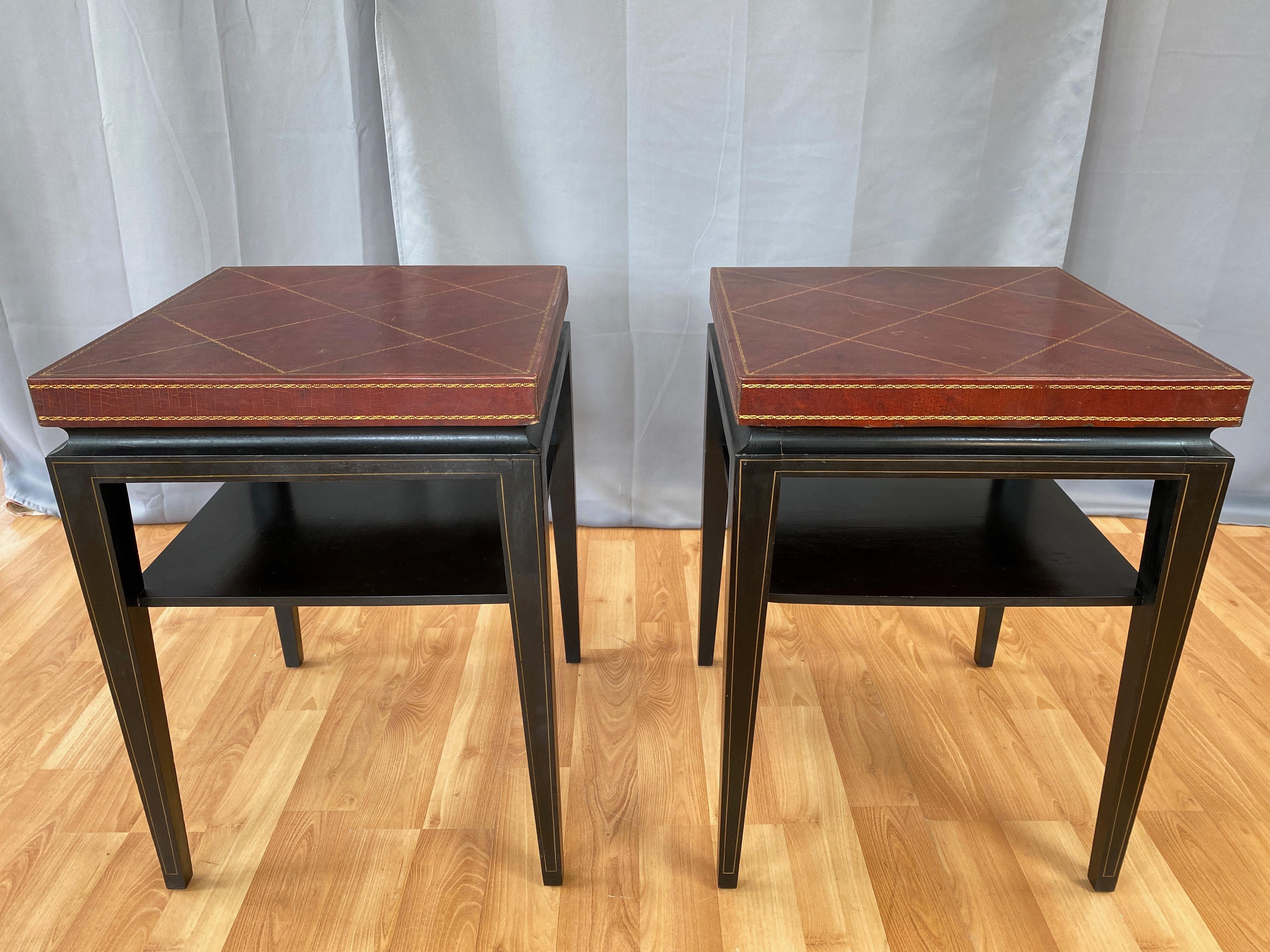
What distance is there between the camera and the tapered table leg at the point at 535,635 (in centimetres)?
92

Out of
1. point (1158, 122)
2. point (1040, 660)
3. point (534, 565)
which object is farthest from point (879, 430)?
point (1158, 122)

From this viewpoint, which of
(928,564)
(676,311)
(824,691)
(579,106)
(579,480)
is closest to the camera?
(928,564)

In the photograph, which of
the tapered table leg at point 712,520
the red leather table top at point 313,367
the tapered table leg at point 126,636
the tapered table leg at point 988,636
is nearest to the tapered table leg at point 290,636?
the tapered table leg at point 126,636

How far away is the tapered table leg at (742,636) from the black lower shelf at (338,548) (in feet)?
0.83

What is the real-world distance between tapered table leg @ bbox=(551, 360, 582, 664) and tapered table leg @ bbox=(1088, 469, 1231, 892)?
736mm

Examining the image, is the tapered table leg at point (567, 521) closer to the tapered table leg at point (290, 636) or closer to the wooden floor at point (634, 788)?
the wooden floor at point (634, 788)

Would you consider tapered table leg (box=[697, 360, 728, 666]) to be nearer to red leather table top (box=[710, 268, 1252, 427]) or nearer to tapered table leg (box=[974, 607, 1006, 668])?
red leather table top (box=[710, 268, 1252, 427])

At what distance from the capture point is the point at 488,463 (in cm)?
91

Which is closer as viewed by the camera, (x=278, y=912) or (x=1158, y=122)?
(x=278, y=912)

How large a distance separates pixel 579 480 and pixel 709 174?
2.28 ft

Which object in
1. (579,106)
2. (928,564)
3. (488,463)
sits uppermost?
(579,106)

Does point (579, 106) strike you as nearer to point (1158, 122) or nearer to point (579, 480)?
point (579, 480)

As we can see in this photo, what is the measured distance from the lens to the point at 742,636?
0.99m

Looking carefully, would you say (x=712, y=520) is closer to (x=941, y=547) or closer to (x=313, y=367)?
(x=941, y=547)
